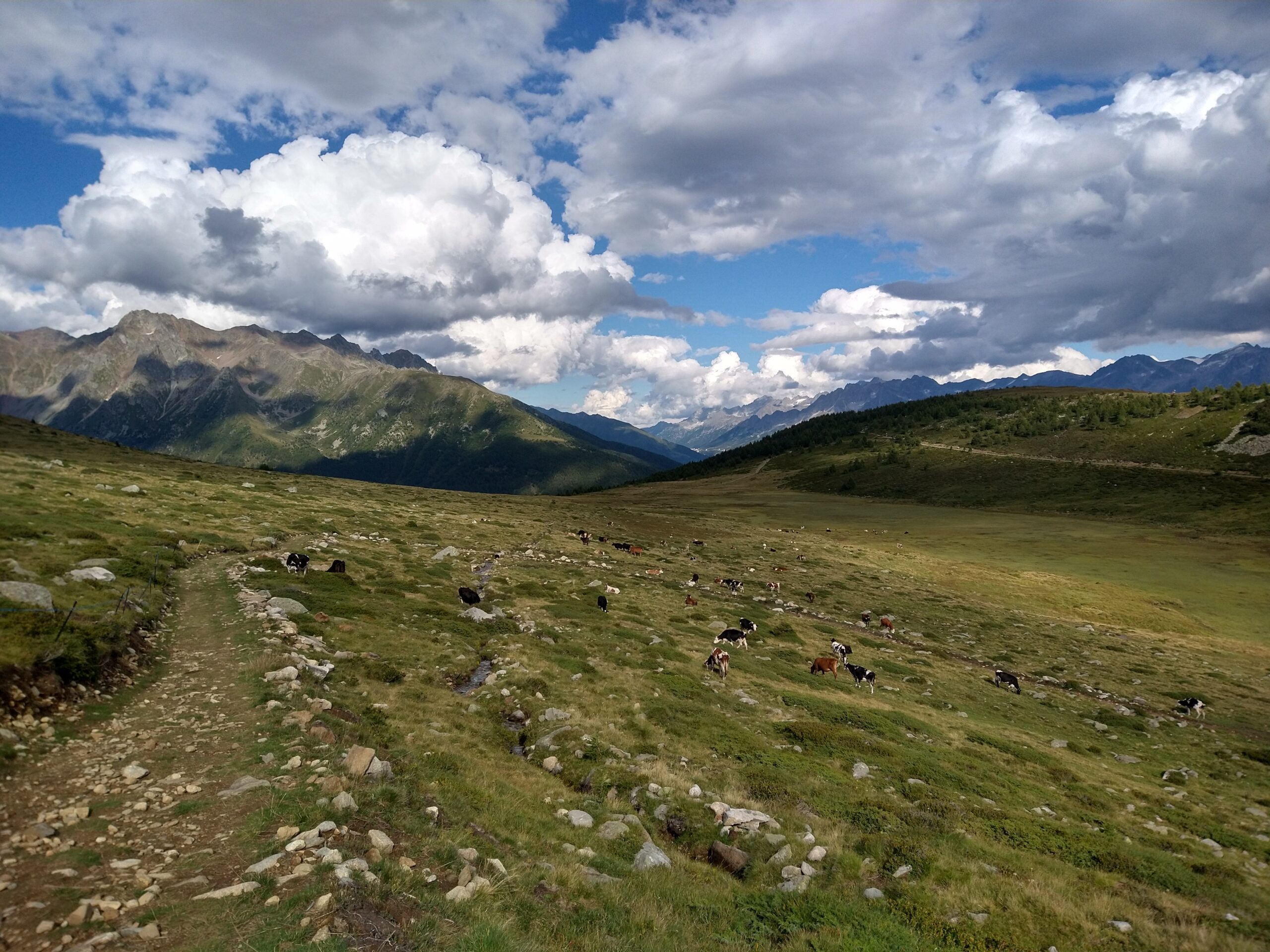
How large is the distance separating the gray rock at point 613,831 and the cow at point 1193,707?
36.4 m

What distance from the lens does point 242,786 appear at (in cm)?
1187

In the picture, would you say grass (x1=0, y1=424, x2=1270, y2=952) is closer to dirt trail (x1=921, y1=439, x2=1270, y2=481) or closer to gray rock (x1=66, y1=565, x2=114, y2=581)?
gray rock (x1=66, y1=565, x2=114, y2=581)

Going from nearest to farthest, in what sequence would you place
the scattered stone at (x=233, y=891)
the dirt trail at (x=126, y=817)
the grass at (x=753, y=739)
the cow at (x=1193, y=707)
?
the dirt trail at (x=126, y=817), the scattered stone at (x=233, y=891), the grass at (x=753, y=739), the cow at (x=1193, y=707)

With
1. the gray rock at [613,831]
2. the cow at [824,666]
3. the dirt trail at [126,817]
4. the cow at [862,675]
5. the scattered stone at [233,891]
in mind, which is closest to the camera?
the dirt trail at [126,817]

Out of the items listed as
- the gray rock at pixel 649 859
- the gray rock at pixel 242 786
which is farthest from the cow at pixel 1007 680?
the gray rock at pixel 242 786

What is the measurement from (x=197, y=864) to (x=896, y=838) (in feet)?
48.6

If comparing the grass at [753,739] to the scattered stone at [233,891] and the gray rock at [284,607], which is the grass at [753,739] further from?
the gray rock at [284,607]

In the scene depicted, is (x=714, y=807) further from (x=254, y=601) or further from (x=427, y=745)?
(x=254, y=601)

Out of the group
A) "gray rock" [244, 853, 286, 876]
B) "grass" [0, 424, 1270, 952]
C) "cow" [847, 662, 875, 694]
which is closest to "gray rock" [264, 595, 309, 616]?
"grass" [0, 424, 1270, 952]

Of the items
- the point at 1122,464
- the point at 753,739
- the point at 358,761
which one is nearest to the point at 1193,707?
the point at 753,739

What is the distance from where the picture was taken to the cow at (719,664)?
2786 centimetres

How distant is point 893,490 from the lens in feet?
566

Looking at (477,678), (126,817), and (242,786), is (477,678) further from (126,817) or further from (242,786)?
(126,817)

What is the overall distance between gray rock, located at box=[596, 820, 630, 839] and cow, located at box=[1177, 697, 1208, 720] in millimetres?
36355
